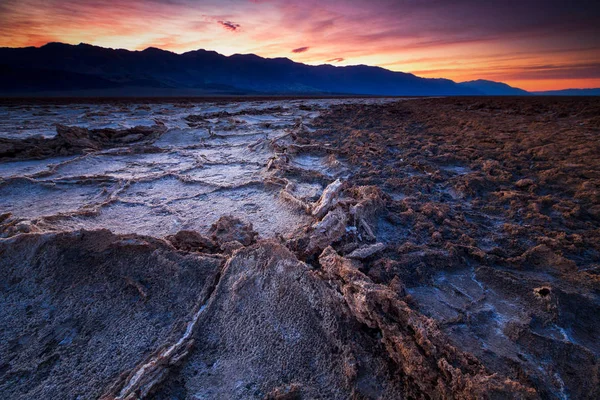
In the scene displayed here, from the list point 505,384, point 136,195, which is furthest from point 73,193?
point 505,384

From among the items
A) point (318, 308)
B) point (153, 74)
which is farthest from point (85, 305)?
point (153, 74)

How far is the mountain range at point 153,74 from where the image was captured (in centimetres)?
7331

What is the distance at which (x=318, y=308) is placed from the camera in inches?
57.2

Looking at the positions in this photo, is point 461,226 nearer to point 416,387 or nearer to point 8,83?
point 416,387

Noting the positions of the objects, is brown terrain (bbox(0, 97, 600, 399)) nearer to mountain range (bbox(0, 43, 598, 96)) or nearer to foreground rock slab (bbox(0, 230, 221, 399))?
foreground rock slab (bbox(0, 230, 221, 399))

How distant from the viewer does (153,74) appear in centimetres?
11644

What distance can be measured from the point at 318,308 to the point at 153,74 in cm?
13818

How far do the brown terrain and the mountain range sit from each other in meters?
65.4

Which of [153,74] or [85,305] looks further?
[153,74]

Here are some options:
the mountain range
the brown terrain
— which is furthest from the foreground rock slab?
the mountain range

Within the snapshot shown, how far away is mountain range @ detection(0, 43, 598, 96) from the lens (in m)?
73.3

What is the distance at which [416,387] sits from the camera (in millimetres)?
1100

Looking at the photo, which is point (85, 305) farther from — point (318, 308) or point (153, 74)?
point (153, 74)

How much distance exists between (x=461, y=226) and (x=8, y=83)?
102760 mm
